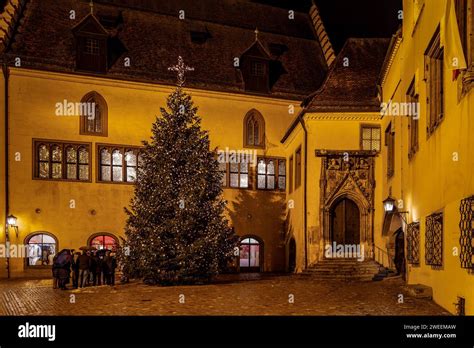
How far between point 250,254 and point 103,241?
8114 mm

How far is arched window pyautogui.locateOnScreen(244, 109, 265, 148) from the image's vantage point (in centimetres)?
3244

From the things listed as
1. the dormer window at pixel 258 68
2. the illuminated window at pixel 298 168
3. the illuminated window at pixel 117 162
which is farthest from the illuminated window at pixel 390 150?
the illuminated window at pixel 117 162

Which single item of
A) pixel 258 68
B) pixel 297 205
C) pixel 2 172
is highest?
pixel 258 68

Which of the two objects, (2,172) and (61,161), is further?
(61,161)

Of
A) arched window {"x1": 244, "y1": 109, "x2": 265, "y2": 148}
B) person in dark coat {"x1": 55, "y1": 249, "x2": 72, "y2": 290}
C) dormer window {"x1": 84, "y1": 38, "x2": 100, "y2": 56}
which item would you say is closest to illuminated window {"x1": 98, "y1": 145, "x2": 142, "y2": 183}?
dormer window {"x1": 84, "y1": 38, "x2": 100, "y2": 56}

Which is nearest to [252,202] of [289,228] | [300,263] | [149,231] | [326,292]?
[289,228]

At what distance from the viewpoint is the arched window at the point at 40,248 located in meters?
27.5

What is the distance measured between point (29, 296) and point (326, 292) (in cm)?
936

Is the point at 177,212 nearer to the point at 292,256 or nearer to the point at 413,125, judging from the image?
the point at 413,125

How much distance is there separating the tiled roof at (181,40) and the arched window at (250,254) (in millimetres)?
8508

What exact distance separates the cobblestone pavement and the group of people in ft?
2.25

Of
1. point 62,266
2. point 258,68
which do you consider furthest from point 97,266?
point 258,68

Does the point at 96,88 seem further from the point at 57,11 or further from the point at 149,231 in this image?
the point at 149,231

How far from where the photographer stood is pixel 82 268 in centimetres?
2088
